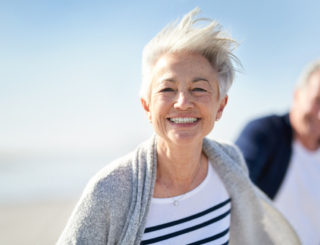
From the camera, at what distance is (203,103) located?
1736mm

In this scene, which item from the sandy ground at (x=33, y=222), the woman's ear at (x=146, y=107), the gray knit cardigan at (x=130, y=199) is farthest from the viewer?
the sandy ground at (x=33, y=222)

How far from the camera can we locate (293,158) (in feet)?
10.0

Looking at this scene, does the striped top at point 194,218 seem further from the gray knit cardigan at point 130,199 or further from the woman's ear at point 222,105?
the woman's ear at point 222,105

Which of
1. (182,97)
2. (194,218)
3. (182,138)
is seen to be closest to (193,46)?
(182,97)

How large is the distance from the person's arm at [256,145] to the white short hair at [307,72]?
0.68 meters

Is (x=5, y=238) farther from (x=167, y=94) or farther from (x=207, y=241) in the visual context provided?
(x=167, y=94)

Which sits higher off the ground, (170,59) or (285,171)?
(170,59)

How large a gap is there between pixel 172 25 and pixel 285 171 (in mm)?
2107

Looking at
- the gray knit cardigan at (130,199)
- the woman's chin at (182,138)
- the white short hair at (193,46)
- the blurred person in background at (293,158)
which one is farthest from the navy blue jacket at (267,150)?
the woman's chin at (182,138)

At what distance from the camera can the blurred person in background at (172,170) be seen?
1.63 m

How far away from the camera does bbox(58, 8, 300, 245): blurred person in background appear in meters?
1.63

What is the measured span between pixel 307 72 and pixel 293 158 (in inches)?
40.6

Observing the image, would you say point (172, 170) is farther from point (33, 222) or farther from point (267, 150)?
point (33, 222)

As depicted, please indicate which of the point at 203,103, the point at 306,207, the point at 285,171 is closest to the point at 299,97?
the point at 285,171
